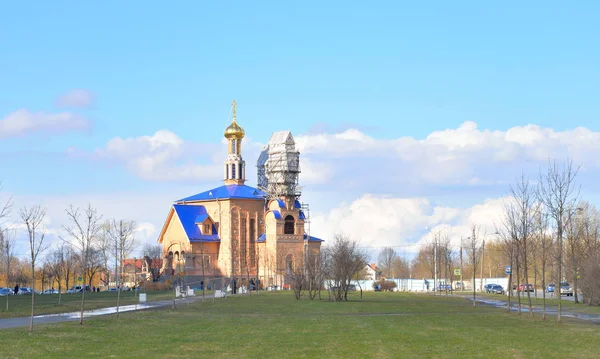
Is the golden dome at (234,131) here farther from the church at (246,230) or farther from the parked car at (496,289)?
the parked car at (496,289)

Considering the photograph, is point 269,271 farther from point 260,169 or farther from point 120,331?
point 120,331

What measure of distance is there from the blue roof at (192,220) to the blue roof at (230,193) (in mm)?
2147

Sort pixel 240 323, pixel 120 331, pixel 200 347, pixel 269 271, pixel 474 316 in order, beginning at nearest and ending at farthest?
1. pixel 200 347
2. pixel 120 331
3. pixel 240 323
4. pixel 474 316
5. pixel 269 271

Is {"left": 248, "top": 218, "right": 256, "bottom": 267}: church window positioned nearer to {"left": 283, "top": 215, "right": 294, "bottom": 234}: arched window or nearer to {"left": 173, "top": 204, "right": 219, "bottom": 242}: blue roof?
{"left": 173, "top": 204, "right": 219, "bottom": 242}: blue roof

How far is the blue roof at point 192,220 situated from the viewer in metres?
108

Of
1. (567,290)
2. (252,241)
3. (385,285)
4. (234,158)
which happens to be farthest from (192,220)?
(567,290)

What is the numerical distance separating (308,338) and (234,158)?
3636 inches

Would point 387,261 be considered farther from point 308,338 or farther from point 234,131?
point 308,338

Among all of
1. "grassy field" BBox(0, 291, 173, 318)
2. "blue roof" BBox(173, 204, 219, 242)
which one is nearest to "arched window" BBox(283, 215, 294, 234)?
"blue roof" BBox(173, 204, 219, 242)

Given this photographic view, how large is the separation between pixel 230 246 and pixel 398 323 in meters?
76.1

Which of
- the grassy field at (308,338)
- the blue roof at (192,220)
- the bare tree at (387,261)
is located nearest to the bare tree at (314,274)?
the grassy field at (308,338)

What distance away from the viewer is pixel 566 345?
24750mm

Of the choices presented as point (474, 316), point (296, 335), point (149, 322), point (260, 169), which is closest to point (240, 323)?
point (149, 322)

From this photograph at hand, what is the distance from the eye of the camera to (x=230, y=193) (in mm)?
111312
